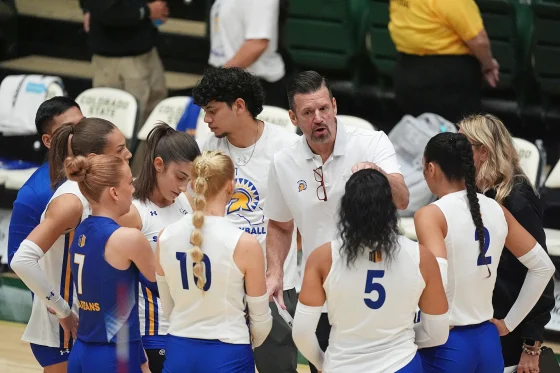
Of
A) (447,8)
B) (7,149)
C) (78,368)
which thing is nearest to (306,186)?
(78,368)

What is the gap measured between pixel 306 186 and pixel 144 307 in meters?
0.83

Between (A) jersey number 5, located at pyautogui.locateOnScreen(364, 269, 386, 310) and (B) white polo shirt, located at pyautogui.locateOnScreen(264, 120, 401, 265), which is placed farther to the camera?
(B) white polo shirt, located at pyautogui.locateOnScreen(264, 120, 401, 265)

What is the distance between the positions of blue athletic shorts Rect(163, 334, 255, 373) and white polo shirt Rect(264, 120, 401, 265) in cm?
78

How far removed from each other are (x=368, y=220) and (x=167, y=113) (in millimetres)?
4175

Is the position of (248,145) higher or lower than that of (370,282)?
lower

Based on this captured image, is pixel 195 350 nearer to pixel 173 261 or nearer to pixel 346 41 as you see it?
pixel 173 261

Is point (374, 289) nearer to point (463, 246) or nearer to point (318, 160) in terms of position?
point (463, 246)

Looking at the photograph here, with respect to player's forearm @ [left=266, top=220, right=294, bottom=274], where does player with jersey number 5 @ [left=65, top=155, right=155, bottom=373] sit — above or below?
above

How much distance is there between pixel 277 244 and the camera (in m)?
4.40

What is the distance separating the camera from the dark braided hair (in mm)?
3641

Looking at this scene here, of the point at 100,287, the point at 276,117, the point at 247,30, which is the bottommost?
the point at 276,117

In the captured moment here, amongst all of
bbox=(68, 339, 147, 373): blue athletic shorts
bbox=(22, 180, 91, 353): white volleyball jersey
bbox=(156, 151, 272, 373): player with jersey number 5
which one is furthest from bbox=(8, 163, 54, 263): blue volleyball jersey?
bbox=(156, 151, 272, 373): player with jersey number 5

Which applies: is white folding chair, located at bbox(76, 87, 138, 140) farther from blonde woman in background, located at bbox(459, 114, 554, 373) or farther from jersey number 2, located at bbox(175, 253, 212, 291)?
jersey number 2, located at bbox(175, 253, 212, 291)

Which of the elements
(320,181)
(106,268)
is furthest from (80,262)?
(320,181)
